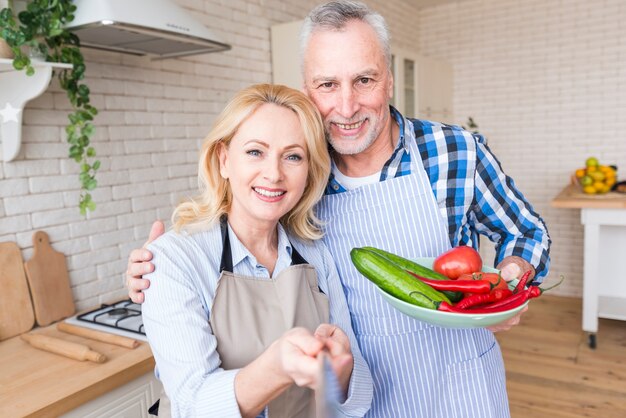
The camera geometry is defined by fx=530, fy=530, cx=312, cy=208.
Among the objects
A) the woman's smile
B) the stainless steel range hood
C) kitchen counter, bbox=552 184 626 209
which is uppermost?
the stainless steel range hood

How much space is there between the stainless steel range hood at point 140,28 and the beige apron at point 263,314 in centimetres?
91

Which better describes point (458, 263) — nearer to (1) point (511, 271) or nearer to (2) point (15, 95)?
(1) point (511, 271)

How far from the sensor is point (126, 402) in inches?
67.1

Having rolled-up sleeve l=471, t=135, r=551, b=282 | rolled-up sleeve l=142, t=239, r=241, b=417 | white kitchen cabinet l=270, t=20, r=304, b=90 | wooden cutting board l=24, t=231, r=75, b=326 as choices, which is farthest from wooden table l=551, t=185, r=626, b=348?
rolled-up sleeve l=142, t=239, r=241, b=417

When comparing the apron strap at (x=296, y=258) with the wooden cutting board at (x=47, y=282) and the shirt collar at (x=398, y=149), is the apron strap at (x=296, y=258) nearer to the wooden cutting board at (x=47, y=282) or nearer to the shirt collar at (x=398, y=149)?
the shirt collar at (x=398, y=149)

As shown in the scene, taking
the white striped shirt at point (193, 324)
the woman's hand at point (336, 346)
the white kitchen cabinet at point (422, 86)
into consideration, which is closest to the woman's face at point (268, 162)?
the white striped shirt at point (193, 324)

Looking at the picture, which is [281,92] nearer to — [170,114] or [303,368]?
[303,368]

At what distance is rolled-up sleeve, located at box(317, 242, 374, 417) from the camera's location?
45.7 inches

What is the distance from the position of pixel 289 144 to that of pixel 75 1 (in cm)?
112

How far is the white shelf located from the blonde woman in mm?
856

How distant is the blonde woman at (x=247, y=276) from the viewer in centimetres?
98

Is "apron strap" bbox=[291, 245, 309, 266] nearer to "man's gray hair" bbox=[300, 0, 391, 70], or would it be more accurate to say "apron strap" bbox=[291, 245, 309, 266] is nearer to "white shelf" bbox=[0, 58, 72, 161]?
"man's gray hair" bbox=[300, 0, 391, 70]

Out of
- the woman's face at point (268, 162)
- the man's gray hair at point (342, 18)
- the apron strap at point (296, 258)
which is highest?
the man's gray hair at point (342, 18)

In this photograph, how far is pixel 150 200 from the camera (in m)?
2.45
